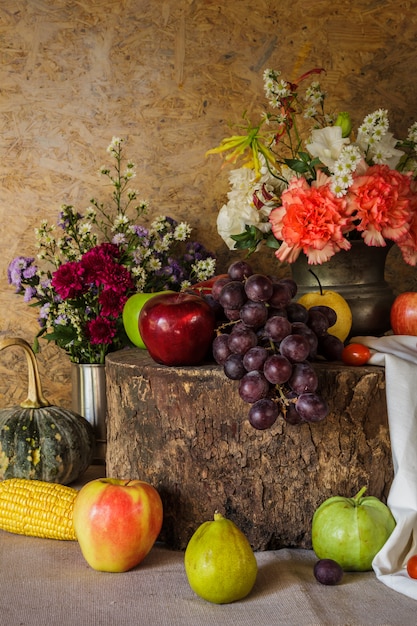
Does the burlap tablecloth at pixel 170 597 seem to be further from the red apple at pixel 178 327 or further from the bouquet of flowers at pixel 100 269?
the bouquet of flowers at pixel 100 269

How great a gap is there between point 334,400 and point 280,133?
68 centimetres

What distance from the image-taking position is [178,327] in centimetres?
159

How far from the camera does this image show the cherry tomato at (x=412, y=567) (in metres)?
1.43

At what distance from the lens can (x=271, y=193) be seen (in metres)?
1.85

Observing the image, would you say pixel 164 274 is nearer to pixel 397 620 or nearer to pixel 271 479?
pixel 271 479

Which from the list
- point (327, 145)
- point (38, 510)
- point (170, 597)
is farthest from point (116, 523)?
point (327, 145)

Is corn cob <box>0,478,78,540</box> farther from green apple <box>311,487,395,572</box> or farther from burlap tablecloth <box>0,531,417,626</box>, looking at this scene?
green apple <box>311,487,395,572</box>

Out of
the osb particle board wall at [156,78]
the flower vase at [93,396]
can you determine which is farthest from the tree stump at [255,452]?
the osb particle board wall at [156,78]

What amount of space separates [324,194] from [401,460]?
581 millimetres

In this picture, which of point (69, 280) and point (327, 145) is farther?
point (69, 280)

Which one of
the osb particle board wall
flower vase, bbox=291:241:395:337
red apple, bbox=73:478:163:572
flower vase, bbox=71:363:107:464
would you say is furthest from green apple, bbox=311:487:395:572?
the osb particle board wall

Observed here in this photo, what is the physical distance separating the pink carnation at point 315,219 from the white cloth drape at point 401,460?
27 centimetres

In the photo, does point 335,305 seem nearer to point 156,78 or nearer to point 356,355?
point 356,355

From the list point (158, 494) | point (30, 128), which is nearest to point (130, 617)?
point (158, 494)
